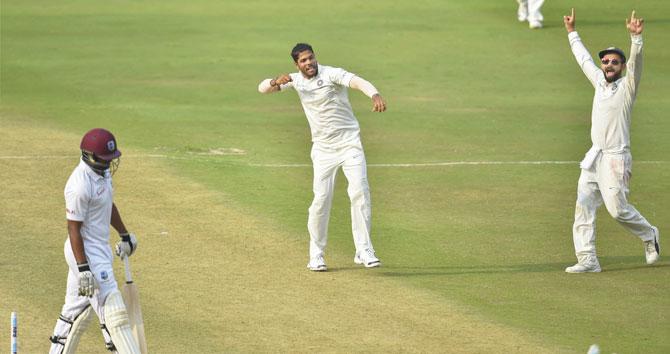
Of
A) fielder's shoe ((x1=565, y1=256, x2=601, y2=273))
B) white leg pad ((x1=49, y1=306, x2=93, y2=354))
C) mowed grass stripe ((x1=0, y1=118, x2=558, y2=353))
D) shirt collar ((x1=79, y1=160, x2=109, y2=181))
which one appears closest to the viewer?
shirt collar ((x1=79, y1=160, x2=109, y2=181))

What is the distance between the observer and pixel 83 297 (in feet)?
37.3

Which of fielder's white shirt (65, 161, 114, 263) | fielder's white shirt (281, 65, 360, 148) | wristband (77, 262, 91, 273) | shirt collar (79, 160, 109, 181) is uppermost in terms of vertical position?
fielder's white shirt (281, 65, 360, 148)

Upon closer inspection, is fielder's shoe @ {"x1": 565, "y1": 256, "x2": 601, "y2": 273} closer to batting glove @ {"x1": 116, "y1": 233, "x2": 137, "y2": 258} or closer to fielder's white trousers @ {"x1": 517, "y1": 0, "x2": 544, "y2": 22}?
batting glove @ {"x1": 116, "y1": 233, "x2": 137, "y2": 258}

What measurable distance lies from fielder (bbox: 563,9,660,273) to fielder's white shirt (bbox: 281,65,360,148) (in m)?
2.52

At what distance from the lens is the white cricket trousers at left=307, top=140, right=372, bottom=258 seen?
15.2 meters

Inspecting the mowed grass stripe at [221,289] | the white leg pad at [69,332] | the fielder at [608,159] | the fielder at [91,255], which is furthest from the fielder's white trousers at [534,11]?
the white leg pad at [69,332]

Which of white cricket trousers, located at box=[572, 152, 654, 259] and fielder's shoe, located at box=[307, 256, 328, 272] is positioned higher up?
white cricket trousers, located at box=[572, 152, 654, 259]

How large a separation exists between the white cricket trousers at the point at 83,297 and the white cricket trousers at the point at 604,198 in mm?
5692

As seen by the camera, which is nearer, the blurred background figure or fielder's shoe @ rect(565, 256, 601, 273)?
fielder's shoe @ rect(565, 256, 601, 273)

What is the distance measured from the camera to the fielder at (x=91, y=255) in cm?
1104

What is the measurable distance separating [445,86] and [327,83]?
41.5 ft

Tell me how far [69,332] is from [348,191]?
4.65 m

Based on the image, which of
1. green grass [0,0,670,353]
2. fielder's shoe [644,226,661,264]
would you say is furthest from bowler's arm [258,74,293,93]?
fielder's shoe [644,226,661,264]

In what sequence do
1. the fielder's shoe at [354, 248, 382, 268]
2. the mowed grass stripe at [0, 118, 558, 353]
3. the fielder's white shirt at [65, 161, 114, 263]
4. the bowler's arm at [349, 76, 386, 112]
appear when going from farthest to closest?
the fielder's shoe at [354, 248, 382, 268] < the bowler's arm at [349, 76, 386, 112] < the mowed grass stripe at [0, 118, 558, 353] < the fielder's white shirt at [65, 161, 114, 263]
